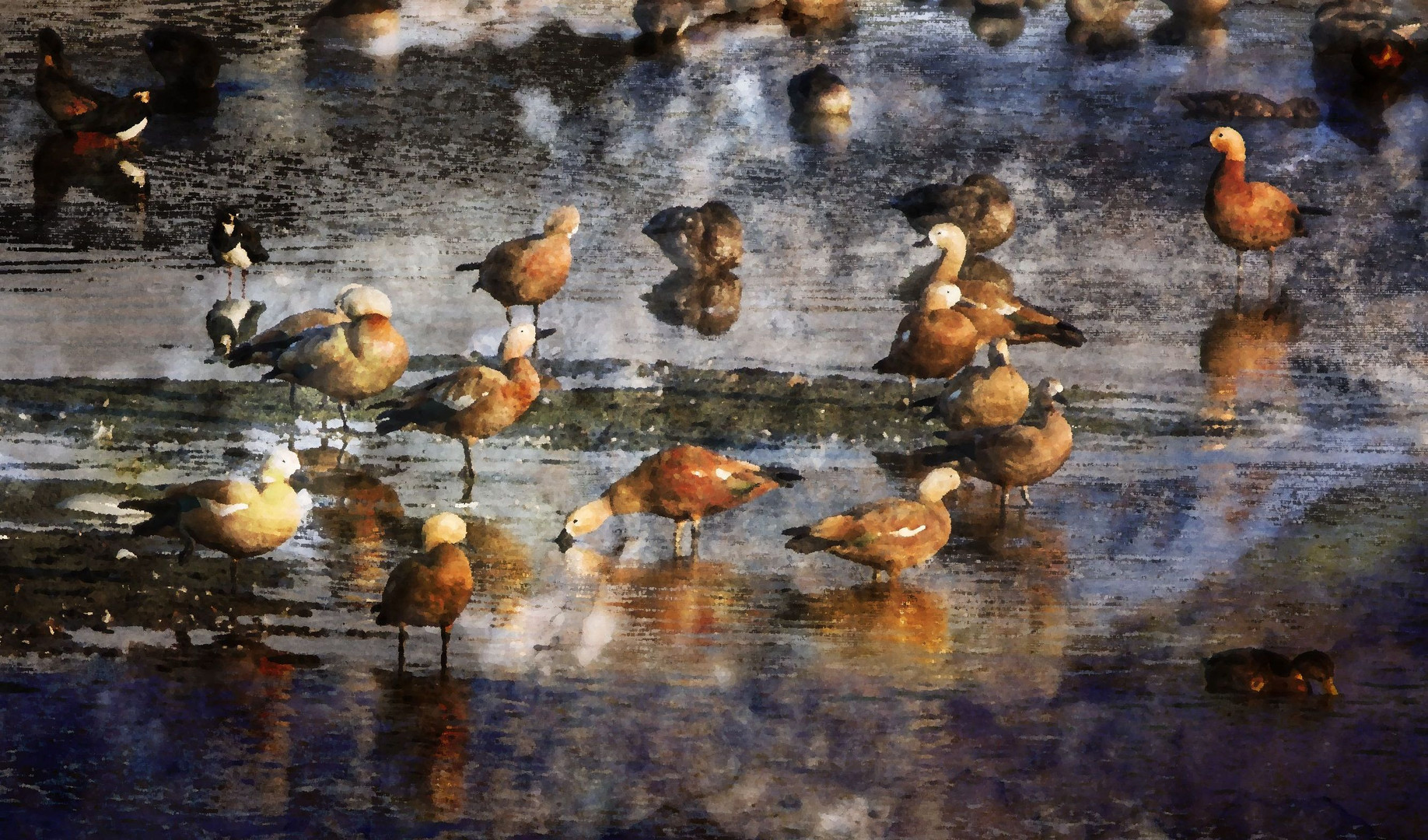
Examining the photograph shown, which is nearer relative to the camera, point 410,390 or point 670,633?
point 670,633

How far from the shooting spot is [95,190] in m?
13.2

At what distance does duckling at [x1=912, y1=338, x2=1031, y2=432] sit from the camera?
852 cm

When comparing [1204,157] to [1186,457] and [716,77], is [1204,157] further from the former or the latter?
[1186,457]

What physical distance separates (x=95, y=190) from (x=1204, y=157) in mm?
8194

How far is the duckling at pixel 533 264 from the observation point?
1023cm

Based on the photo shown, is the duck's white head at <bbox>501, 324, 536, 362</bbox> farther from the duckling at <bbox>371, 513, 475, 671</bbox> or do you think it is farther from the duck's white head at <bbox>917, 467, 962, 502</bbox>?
the duck's white head at <bbox>917, 467, 962, 502</bbox>

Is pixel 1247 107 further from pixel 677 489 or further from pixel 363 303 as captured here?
pixel 677 489

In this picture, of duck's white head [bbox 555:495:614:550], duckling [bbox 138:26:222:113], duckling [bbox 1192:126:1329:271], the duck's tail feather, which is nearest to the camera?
duck's white head [bbox 555:495:614:550]

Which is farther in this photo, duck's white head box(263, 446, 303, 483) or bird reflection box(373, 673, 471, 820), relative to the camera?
duck's white head box(263, 446, 303, 483)

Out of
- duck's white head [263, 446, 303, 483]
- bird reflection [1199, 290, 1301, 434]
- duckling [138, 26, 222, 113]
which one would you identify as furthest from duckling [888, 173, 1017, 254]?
duckling [138, 26, 222, 113]

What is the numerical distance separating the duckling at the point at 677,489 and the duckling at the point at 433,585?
1.09 metres

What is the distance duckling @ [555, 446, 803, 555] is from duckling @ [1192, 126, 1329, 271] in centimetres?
477

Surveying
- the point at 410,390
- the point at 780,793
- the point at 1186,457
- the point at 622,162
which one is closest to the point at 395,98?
the point at 622,162

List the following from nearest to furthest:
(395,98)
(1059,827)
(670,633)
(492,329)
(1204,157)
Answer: (1059,827) < (670,633) < (492,329) < (1204,157) < (395,98)
